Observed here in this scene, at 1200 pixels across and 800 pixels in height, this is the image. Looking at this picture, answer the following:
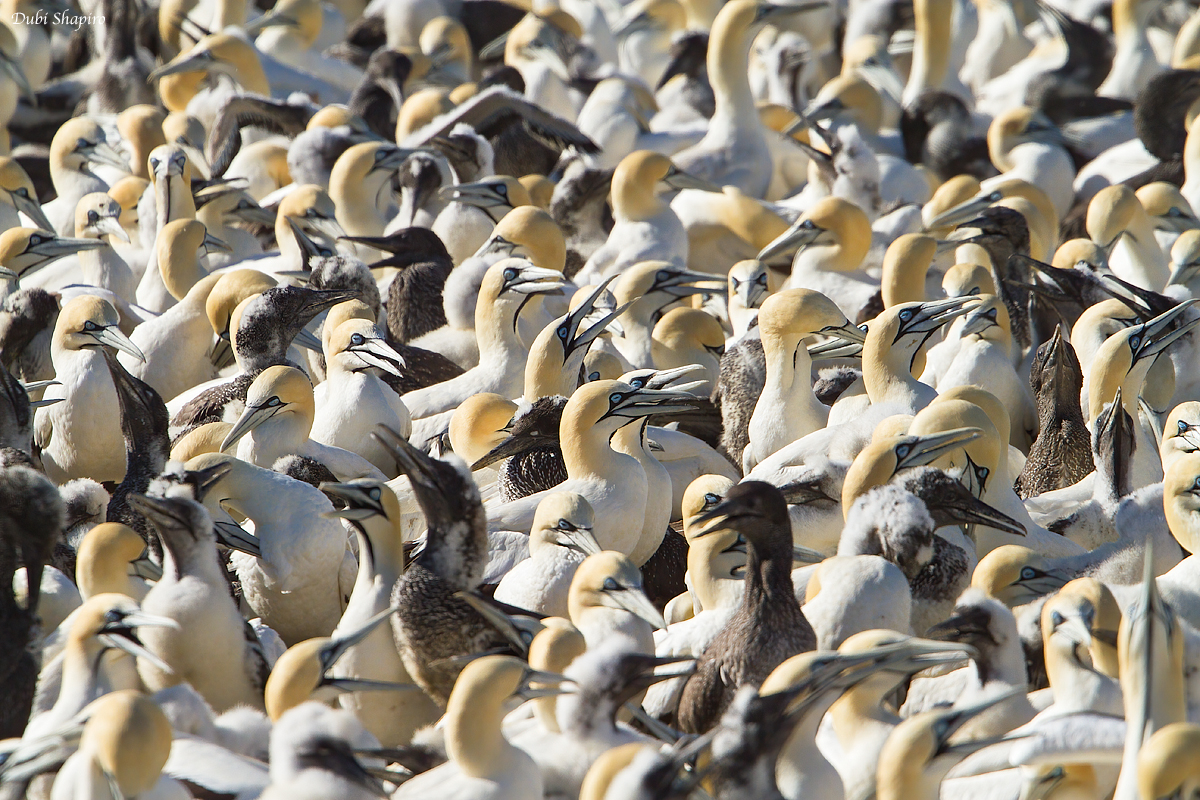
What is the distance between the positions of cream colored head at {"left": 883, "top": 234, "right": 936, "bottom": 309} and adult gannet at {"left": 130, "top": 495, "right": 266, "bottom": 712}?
3788 millimetres

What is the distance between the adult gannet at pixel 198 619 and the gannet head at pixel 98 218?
4.35 meters

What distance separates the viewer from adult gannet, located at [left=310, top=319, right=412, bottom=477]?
282 inches

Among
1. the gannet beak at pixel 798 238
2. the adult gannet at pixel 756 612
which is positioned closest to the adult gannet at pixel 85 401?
the gannet beak at pixel 798 238

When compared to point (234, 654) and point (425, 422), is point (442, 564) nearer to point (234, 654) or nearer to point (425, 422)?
point (234, 654)

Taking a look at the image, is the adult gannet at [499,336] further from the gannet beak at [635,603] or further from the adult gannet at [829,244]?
the gannet beak at [635,603]

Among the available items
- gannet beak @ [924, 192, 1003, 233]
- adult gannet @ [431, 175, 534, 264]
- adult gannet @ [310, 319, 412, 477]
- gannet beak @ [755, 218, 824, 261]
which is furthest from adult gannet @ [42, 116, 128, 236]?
gannet beak @ [924, 192, 1003, 233]

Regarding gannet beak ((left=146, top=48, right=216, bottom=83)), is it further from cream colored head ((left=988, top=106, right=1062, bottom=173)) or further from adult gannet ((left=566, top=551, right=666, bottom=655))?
adult gannet ((left=566, top=551, right=666, bottom=655))

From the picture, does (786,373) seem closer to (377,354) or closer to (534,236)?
(377,354)

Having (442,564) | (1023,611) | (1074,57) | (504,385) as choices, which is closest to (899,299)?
(504,385)

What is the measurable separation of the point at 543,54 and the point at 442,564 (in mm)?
8460

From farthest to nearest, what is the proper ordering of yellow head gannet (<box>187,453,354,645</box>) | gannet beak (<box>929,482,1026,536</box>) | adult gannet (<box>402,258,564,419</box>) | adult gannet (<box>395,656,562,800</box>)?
adult gannet (<box>402,258,564,419</box>) < yellow head gannet (<box>187,453,354,645</box>) < gannet beak (<box>929,482,1026,536</box>) < adult gannet (<box>395,656,562,800</box>)

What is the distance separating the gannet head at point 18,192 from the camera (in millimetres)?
9789
